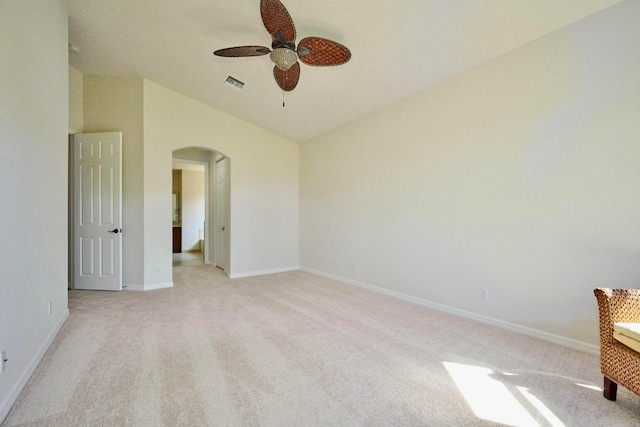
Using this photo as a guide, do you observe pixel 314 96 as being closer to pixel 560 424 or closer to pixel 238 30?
pixel 238 30

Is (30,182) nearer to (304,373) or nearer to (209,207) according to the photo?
(304,373)

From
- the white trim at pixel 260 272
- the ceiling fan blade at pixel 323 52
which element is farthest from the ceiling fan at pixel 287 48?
the white trim at pixel 260 272

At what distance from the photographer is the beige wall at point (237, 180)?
14.8ft

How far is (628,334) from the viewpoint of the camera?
1.72 metres

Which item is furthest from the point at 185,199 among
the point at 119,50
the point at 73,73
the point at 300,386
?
the point at 300,386

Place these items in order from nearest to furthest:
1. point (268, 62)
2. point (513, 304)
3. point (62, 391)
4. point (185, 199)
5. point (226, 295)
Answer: point (62, 391), point (513, 304), point (268, 62), point (226, 295), point (185, 199)

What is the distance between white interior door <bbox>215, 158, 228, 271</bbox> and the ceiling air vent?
172 cm

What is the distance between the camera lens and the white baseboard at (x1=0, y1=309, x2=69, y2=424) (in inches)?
64.7

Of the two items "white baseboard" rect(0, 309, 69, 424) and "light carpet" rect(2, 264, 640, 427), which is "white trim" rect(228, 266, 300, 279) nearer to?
"light carpet" rect(2, 264, 640, 427)

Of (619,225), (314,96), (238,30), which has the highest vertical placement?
(238,30)

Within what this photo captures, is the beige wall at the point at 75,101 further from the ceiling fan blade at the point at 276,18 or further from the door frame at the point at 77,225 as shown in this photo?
the ceiling fan blade at the point at 276,18

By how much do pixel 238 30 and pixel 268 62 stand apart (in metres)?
0.53

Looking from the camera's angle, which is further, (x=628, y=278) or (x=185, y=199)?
Answer: (x=185, y=199)

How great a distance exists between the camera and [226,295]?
13.6 ft
